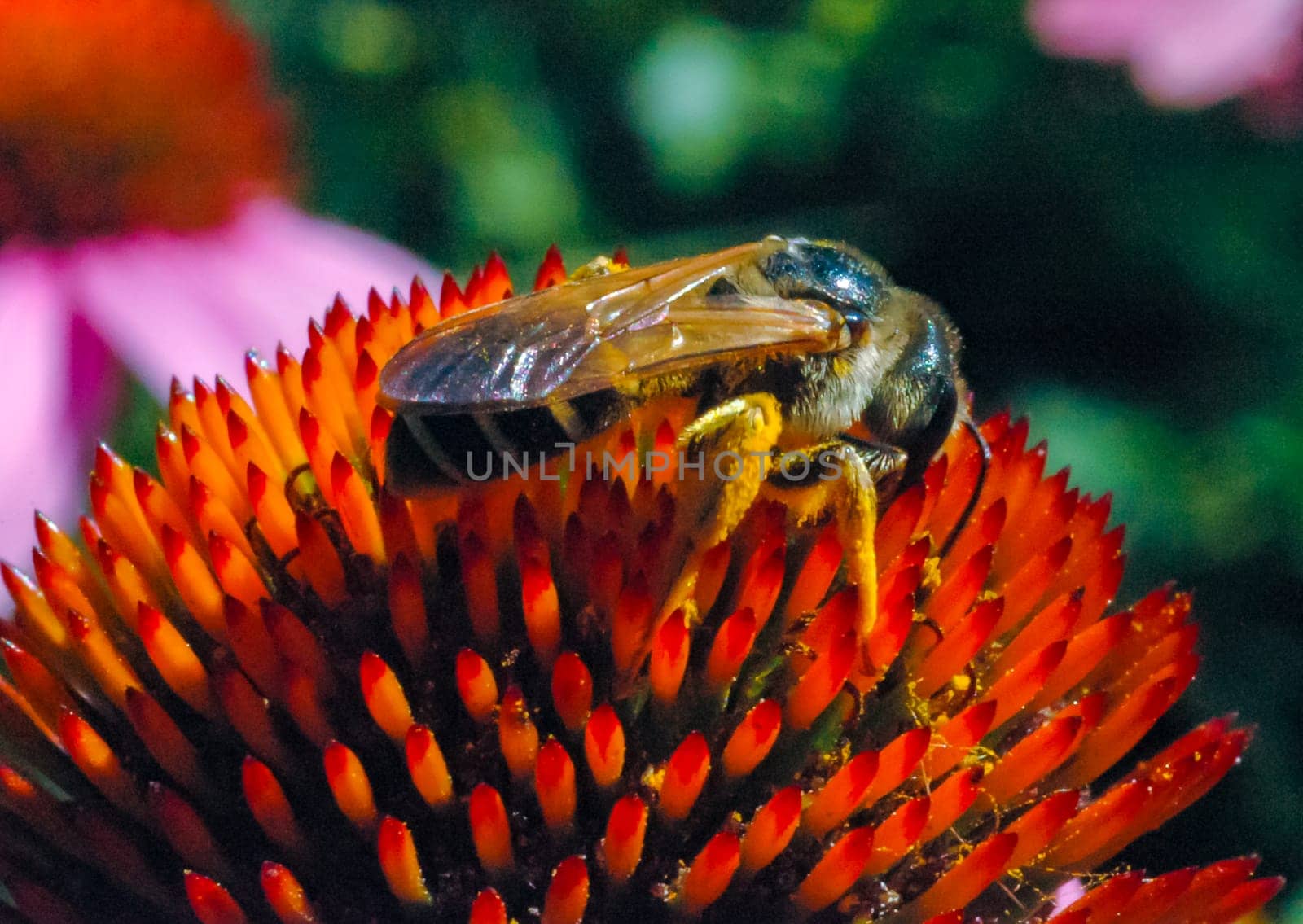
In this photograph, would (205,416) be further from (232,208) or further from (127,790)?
(232,208)

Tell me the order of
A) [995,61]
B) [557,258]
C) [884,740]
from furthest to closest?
1. [995,61]
2. [557,258]
3. [884,740]

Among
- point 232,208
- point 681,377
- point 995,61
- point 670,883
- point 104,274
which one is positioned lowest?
point 670,883

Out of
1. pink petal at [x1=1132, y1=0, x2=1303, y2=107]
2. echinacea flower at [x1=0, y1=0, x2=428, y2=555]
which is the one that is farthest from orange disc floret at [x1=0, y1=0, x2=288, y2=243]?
pink petal at [x1=1132, y1=0, x2=1303, y2=107]

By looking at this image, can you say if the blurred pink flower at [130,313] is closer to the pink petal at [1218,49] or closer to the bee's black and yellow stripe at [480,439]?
the bee's black and yellow stripe at [480,439]

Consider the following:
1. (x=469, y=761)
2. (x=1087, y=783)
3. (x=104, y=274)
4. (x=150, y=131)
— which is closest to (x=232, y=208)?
(x=150, y=131)

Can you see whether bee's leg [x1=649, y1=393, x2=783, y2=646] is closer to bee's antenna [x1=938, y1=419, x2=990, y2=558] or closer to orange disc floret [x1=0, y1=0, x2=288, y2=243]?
bee's antenna [x1=938, y1=419, x2=990, y2=558]

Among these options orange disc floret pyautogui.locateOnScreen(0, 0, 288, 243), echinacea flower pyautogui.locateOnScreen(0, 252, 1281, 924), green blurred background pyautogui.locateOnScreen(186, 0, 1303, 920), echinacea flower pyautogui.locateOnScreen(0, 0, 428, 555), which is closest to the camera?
echinacea flower pyautogui.locateOnScreen(0, 252, 1281, 924)
